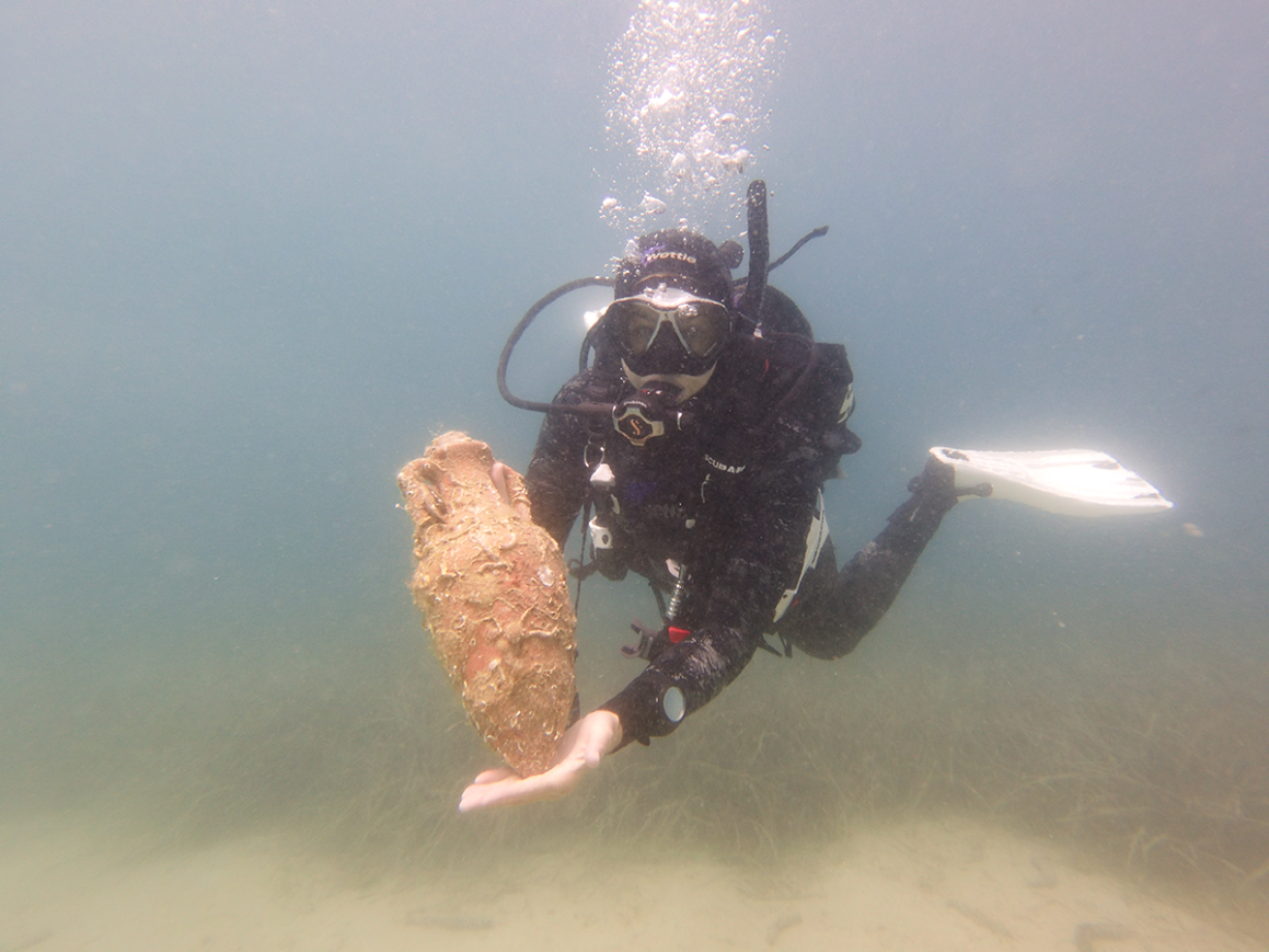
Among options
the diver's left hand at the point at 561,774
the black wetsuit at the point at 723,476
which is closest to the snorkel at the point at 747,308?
the black wetsuit at the point at 723,476

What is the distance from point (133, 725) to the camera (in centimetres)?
1057

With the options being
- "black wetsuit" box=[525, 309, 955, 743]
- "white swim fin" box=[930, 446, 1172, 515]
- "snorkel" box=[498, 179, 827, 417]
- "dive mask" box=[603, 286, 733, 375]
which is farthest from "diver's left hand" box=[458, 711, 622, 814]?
"white swim fin" box=[930, 446, 1172, 515]

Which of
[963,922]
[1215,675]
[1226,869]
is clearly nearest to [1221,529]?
[1215,675]

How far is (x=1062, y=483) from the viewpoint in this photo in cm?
611

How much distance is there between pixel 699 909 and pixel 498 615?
5.04m

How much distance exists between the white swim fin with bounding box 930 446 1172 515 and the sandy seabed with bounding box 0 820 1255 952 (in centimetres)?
373

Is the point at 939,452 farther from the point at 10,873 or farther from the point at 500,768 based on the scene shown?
the point at 10,873

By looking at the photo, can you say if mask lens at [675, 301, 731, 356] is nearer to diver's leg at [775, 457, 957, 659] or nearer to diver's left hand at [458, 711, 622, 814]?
diver's left hand at [458, 711, 622, 814]

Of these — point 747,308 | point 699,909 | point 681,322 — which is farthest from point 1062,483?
point 699,909

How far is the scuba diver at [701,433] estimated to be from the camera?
293 cm

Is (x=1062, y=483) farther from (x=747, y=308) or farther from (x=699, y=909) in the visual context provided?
(x=699, y=909)

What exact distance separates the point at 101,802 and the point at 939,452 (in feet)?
47.9

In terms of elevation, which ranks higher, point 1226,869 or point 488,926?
point 1226,869

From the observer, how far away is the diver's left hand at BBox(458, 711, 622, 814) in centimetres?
142
